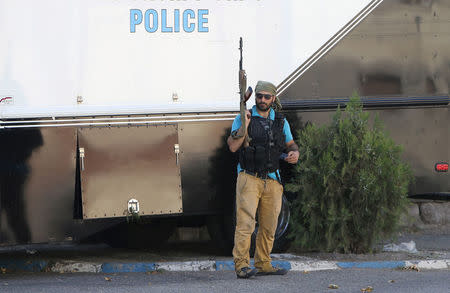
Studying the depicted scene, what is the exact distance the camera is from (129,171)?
293 inches

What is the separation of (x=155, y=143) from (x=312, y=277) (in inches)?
73.8

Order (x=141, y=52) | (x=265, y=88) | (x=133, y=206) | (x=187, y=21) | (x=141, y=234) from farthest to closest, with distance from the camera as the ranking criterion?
(x=141, y=234), (x=187, y=21), (x=141, y=52), (x=133, y=206), (x=265, y=88)

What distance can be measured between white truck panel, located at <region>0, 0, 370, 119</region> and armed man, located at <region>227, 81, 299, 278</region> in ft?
2.46

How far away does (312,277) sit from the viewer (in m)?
7.15

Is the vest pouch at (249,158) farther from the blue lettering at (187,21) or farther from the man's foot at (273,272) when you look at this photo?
the blue lettering at (187,21)

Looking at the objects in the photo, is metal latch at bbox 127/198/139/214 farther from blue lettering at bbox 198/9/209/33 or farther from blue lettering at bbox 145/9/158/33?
blue lettering at bbox 198/9/209/33

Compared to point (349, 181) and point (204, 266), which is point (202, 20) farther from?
point (204, 266)

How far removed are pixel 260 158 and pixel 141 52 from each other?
1.60 metres

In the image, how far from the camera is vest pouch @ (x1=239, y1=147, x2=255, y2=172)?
689 centimetres

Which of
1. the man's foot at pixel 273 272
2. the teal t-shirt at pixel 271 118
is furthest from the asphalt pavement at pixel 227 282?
the teal t-shirt at pixel 271 118

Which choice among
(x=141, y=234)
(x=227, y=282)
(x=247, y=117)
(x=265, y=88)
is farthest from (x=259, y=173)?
(x=141, y=234)

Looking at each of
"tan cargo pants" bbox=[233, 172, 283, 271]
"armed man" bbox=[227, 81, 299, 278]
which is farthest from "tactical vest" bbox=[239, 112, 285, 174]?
"tan cargo pants" bbox=[233, 172, 283, 271]

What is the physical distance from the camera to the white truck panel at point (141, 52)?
7305 millimetres

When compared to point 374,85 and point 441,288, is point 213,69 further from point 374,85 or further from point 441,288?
point 441,288
